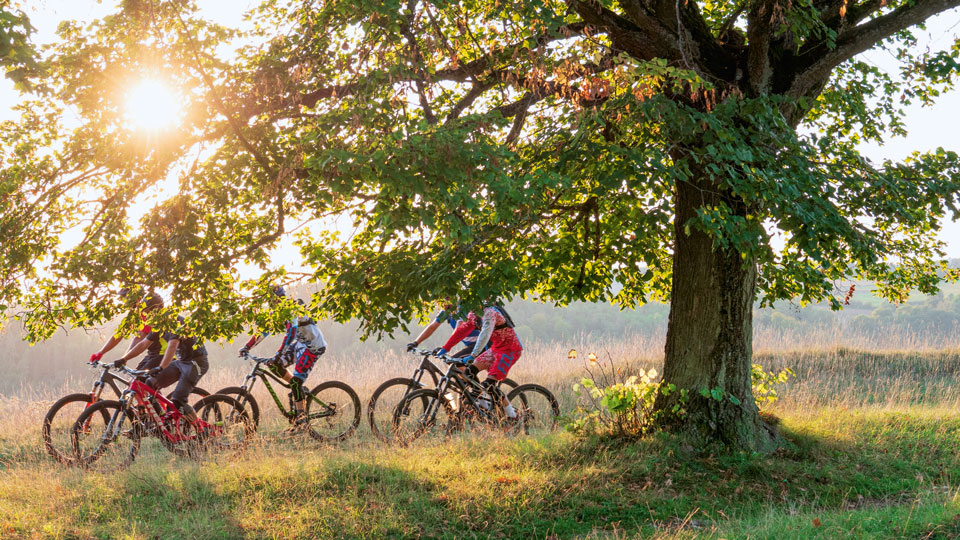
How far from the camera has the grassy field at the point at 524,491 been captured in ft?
20.7

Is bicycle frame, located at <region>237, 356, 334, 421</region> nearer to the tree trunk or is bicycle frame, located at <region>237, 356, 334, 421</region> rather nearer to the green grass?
the green grass

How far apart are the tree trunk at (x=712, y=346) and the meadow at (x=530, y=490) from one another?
1.01 feet

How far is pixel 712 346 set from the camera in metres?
8.25

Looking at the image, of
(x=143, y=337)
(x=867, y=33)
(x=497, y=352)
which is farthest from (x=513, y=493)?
(x=867, y=33)

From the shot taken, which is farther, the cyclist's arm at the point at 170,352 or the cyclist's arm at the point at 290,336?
the cyclist's arm at the point at 290,336

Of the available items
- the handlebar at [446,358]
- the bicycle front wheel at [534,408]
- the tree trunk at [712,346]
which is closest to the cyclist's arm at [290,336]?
the handlebar at [446,358]

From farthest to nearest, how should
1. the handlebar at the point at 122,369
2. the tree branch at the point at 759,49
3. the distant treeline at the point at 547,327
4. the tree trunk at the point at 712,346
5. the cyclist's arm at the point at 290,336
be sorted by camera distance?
the distant treeline at the point at 547,327 → the cyclist's arm at the point at 290,336 → the handlebar at the point at 122,369 → the tree trunk at the point at 712,346 → the tree branch at the point at 759,49

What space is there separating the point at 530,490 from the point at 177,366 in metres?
5.10

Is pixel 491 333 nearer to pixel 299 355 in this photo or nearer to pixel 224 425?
pixel 299 355

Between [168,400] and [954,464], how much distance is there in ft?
30.4

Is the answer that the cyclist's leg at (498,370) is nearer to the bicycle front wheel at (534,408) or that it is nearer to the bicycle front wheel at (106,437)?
the bicycle front wheel at (534,408)

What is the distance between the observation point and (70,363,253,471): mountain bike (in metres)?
8.71

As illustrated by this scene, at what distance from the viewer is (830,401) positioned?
12.0m

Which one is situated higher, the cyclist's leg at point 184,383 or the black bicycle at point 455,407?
the cyclist's leg at point 184,383
